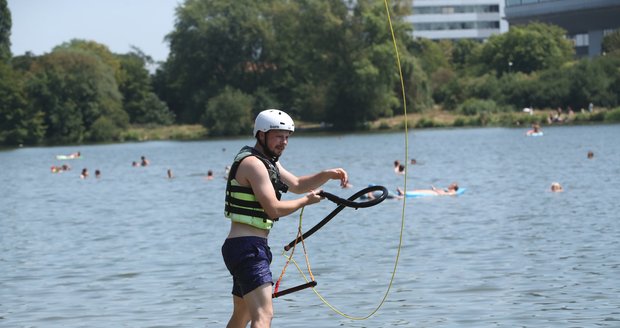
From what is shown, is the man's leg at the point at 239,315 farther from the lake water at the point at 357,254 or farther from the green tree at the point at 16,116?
the green tree at the point at 16,116

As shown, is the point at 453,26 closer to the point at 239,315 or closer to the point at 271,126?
the point at 239,315

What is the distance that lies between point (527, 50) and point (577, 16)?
26.8 m

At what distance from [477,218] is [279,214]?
19.6 meters

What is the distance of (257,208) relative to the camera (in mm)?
10414

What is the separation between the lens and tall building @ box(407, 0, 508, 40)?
187000mm

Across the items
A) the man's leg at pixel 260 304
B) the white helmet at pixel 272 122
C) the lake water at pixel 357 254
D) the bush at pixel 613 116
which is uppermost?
the white helmet at pixel 272 122

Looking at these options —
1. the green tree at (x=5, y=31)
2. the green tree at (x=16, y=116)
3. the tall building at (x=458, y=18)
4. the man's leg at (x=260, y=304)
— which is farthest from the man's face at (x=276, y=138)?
the tall building at (x=458, y=18)

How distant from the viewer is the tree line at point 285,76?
3947 inches

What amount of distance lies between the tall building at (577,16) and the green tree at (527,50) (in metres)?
15.2

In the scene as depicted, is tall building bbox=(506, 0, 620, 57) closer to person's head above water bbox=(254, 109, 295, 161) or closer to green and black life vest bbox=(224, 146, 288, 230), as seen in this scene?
person's head above water bbox=(254, 109, 295, 161)

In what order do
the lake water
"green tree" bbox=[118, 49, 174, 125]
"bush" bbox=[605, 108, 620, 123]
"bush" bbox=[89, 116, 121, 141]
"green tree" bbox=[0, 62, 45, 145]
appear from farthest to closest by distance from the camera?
"green tree" bbox=[118, 49, 174, 125] → "bush" bbox=[89, 116, 121, 141] → "green tree" bbox=[0, 62, 45, 145] → "bush" bbox=[605, 108, 620, 123] → the lake water

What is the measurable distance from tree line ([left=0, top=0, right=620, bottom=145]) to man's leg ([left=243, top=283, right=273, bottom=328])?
8625 centimetres

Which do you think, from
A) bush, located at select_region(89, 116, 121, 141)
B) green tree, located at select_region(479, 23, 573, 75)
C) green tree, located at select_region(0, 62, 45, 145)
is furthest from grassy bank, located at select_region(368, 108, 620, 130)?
green tree, located at select_region(0, 62, 45, 145)

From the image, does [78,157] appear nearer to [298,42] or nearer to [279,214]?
[298,42]
